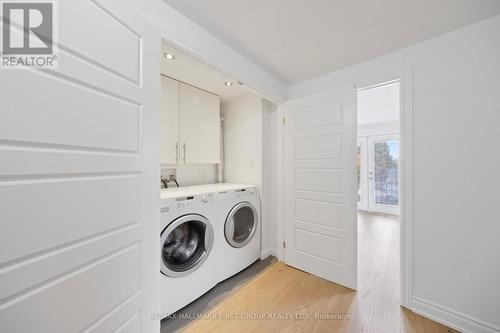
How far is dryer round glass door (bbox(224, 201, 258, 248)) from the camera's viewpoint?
2014 mm

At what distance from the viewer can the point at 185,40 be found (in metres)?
1.28

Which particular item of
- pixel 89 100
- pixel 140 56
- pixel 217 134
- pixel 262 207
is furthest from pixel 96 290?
pixel 217 134

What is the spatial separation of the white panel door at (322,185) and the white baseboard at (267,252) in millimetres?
300

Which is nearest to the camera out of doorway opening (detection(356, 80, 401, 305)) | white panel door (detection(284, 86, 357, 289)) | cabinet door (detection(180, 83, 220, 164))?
white panel door (detection(284, 86, 357, 289))

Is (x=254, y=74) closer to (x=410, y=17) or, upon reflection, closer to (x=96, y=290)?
(x=410, y=17)

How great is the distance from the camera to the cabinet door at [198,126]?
2242mm

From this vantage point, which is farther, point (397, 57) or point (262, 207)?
point (262, 207)

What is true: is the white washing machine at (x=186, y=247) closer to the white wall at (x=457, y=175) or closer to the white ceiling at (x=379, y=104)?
the white wall at (x=457, y=175)

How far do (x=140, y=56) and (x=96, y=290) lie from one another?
41.5 inches

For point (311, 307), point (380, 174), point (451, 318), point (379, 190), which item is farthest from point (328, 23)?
point (379, 190)

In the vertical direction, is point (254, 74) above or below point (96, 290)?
above

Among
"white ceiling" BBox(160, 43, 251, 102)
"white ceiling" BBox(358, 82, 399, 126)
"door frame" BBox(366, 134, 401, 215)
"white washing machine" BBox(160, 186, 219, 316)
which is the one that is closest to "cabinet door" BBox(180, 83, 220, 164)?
"white ceiling" BBox(160, 43, 251, 102)

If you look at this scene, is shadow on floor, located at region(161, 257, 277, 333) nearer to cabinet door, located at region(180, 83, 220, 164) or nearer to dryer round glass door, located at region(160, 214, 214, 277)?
dryer round glass door, located at region(160, 214, 214, 277)

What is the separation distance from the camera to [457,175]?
1.41 metres
